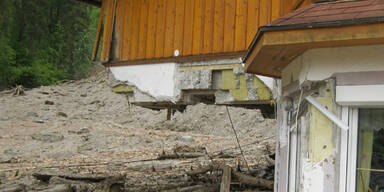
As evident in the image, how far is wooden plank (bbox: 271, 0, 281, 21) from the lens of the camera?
24.6ft

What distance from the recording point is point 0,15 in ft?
101

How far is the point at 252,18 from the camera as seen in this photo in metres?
7.69

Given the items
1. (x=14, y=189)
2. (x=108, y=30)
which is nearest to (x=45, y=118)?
(x=14, y=189)

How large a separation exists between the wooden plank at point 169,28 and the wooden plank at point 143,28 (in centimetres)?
45

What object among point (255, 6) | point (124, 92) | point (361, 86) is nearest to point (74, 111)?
point (124, 92)

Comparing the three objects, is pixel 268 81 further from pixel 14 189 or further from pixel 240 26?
pixel 14 189

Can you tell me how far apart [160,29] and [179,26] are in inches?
16.1

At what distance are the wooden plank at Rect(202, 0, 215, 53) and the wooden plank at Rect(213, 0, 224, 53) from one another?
0.21 feet

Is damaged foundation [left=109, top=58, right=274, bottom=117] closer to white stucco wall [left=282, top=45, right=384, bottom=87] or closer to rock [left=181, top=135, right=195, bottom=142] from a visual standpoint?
white stucco wall [left=282, top=45, right=384, bottom=87]

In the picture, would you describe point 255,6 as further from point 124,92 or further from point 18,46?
point 18,46

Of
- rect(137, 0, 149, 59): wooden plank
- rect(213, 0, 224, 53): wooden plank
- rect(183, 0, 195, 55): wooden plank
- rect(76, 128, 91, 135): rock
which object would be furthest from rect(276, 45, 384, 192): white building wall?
rect(76, 128, 91, 135): rock

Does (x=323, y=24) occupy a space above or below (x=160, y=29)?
below

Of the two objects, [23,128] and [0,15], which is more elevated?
[0,15]

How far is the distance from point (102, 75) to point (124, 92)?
29060mm
